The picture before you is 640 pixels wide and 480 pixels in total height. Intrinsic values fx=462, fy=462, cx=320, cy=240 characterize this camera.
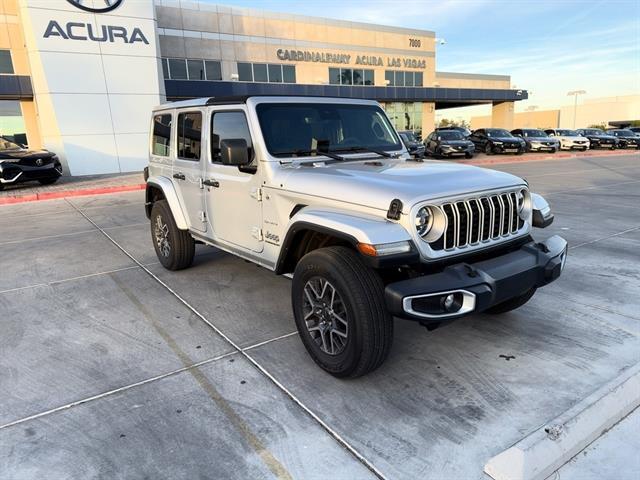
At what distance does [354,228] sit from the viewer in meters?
2.81

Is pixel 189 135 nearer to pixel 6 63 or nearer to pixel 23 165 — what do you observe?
pixel 23 165

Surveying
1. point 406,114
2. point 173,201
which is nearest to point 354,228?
point 173,201

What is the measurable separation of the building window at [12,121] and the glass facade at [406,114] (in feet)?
86.7

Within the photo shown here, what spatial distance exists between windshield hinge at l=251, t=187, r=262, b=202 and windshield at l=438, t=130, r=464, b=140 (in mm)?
20463

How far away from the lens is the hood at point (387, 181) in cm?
291

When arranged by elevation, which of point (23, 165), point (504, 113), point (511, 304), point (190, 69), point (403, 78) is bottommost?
point (511, 304)

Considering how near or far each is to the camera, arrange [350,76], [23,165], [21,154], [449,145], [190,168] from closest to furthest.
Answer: [190,168]
[23,165]
[21,154]
[449,145]
[350,76]

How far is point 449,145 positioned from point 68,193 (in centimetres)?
1625

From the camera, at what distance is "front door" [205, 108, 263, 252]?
3961 mm

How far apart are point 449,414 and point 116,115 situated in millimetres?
20345

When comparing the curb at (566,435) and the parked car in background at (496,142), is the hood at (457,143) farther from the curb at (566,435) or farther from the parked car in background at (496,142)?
the curb at (566,435)

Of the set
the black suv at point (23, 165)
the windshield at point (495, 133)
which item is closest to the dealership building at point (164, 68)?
the black suv at point (23, 165)

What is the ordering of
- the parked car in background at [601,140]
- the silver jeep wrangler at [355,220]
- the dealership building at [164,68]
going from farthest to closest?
the parked car in background at [601,140], the dealership building at [164,68], the silver jeep wrangler at [355,220]

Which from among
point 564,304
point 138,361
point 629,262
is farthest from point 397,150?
point 629,262
